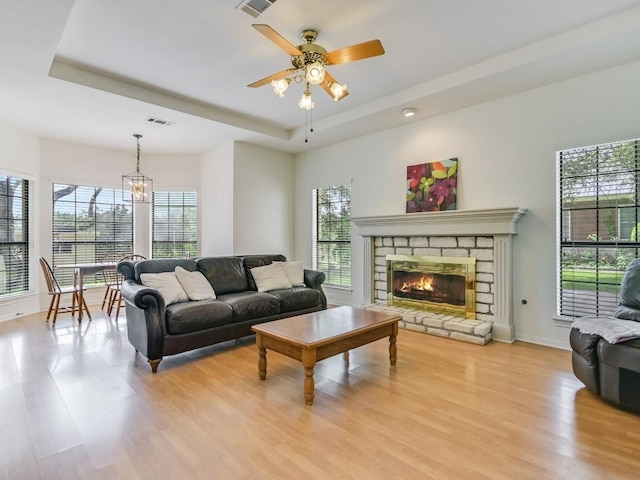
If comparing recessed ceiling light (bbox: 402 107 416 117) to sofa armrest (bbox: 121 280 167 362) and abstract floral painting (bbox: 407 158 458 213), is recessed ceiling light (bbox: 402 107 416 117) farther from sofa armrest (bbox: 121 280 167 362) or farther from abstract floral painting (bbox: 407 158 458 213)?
sofa armrest (bbox: 121 280 167 362)

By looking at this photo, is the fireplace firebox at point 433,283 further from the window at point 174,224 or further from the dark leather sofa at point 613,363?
the window at point 174,224

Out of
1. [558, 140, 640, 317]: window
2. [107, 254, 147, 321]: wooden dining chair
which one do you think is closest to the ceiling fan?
[558, 140, 640, 317]: window

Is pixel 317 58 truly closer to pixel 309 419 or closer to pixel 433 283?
pixel 309 419

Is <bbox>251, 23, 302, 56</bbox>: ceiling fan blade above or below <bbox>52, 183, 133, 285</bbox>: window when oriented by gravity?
above

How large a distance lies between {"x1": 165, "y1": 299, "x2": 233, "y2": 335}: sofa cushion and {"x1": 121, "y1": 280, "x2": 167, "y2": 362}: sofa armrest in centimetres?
9

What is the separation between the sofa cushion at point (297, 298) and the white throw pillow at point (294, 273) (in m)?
0.19

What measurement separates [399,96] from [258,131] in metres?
2.27

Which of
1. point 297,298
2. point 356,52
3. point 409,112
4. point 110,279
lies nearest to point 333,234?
point 297,298

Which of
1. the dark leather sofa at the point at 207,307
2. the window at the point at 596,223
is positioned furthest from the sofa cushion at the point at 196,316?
the window at the point at 596,223

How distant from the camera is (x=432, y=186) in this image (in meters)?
4.74

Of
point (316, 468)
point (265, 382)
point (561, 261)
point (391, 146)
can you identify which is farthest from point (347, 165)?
point (316, 468)

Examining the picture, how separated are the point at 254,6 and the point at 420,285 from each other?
3.85m

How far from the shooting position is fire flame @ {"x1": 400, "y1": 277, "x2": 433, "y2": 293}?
4.78 meters

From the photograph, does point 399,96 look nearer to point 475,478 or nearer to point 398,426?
point 398,426
